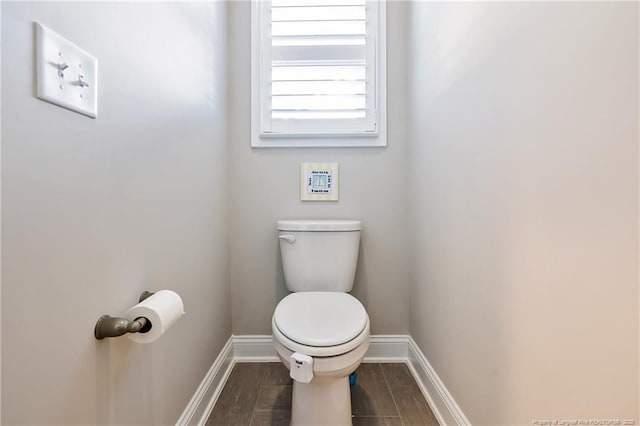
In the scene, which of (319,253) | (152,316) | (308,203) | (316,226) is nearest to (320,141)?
(308,203)

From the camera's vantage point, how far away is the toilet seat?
0.87 meters

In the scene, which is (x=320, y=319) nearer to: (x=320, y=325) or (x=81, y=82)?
(x=320, y=325)

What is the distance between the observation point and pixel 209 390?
3.89 feet

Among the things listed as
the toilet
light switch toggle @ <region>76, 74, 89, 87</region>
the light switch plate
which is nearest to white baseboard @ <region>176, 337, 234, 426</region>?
the toilet

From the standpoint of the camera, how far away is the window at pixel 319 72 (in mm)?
1531

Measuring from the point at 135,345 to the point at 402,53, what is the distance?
172cm

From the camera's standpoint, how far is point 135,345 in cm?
73

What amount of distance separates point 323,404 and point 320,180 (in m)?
1.00

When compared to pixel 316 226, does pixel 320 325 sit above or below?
below

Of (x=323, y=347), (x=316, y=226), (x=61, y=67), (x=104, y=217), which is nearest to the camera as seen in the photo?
(x=61, y=67)

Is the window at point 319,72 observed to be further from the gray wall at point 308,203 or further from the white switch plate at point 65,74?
the white switch plate at point 65,74

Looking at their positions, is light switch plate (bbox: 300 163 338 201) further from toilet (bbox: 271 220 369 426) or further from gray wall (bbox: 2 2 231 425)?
gray wall (bbox: 2 2 231 425)

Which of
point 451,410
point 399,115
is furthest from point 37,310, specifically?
point 399,115

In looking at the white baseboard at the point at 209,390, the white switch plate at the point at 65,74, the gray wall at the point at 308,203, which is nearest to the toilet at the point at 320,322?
the gray wall at the point at 308,203
